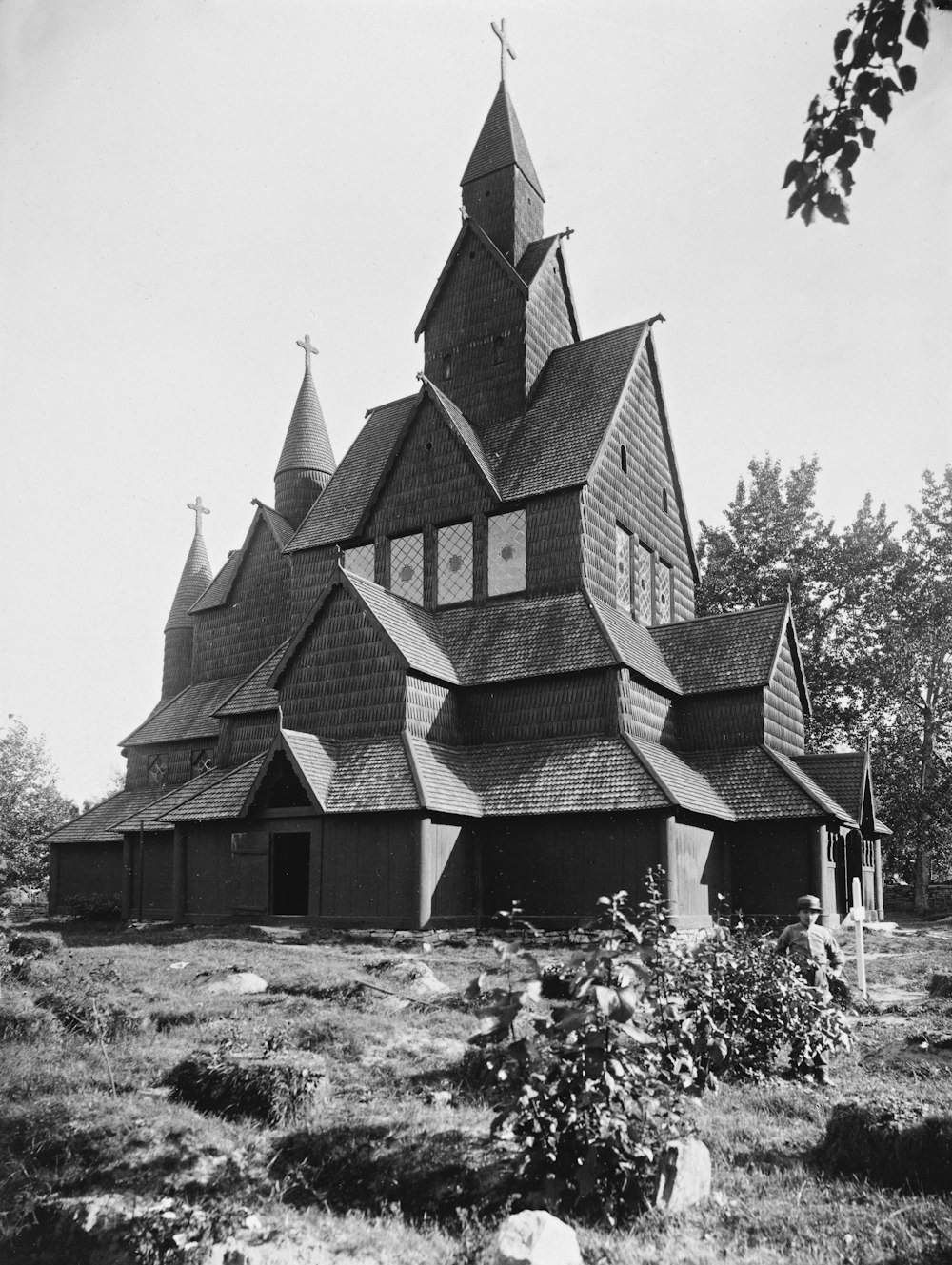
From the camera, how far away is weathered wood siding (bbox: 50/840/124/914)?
32531 mm

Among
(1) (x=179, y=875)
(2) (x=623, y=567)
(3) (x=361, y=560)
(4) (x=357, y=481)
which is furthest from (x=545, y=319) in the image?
(1) (x=179, y=875)

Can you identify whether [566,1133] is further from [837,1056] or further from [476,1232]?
[837,1056]

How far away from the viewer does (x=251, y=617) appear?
35125 mm

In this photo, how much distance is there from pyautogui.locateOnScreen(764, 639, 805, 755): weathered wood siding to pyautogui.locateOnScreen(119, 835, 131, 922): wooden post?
18.3 metres

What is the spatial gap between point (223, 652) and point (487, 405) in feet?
43.4

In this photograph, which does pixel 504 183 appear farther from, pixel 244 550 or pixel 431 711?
pixel 431 711

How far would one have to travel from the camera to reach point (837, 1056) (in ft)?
35.9

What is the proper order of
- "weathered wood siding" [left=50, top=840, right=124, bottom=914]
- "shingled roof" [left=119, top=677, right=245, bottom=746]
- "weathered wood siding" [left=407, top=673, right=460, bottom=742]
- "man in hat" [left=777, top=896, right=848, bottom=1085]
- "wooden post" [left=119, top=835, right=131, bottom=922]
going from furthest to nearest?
"shingled roof" [left=119, top=677, right=245, bottom=746], "weathered wood siding" [left=50, top=840, right=124, bottom=914], "wooden post" [left=119, top=835, right=131, bottom=922], "weathered wood siding" [left=407, top=673, right=460, bottom=742], "man in hat" [left=777, top=896, right=848, bottom=1085]

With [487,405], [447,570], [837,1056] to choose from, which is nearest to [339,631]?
[447,570]

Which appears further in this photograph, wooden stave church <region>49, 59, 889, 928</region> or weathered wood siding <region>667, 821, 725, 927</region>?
wooden stave church <region>49, 59, 889, 928</region>

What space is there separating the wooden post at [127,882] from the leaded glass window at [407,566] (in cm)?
1103

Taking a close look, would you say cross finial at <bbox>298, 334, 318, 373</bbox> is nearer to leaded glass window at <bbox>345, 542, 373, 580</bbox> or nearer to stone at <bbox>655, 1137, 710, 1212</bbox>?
leaded glass window at <bbox>345, 542, 373, 580</bbox>

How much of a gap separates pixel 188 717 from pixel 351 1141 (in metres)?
28.5

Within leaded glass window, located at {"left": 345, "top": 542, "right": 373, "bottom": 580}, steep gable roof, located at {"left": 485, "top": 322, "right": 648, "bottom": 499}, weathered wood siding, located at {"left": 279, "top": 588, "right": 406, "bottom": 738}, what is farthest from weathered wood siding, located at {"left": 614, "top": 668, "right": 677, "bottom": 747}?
leaded glass window, located at {"left": 345, "top": 542, "right": 373, "bottom": 580}
